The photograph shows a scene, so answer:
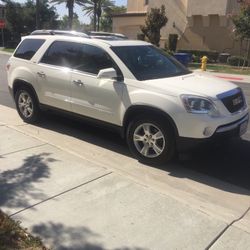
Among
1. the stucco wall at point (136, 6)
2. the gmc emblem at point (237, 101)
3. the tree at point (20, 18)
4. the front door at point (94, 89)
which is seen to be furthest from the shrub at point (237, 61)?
the tree at point (20, 18)

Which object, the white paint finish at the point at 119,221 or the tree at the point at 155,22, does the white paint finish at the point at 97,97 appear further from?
the tree at the point at 155,22

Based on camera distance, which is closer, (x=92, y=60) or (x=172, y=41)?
(x=92, y=60)

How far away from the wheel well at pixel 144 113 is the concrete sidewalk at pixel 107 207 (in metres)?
0.56

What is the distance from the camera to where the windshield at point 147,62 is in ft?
20.4

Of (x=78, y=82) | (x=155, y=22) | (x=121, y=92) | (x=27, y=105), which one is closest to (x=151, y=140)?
(x=121, y=92)

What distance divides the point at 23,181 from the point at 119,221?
1.48 meters

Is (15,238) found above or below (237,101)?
below

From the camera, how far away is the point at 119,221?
4152 mm

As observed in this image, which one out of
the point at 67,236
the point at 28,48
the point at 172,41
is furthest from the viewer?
the point at 172,41

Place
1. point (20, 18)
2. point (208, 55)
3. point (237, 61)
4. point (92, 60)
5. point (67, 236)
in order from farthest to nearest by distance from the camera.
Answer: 1. point (20, 18)
2. point (208, 55)
3. point (237, 61)
4. point (92, 60)
5. point (67, 236)

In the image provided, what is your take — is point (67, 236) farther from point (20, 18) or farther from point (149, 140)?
point (20, 18)

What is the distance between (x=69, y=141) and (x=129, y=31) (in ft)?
118

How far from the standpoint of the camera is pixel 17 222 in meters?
4.00

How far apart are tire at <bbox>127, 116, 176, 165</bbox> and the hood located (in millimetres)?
434
